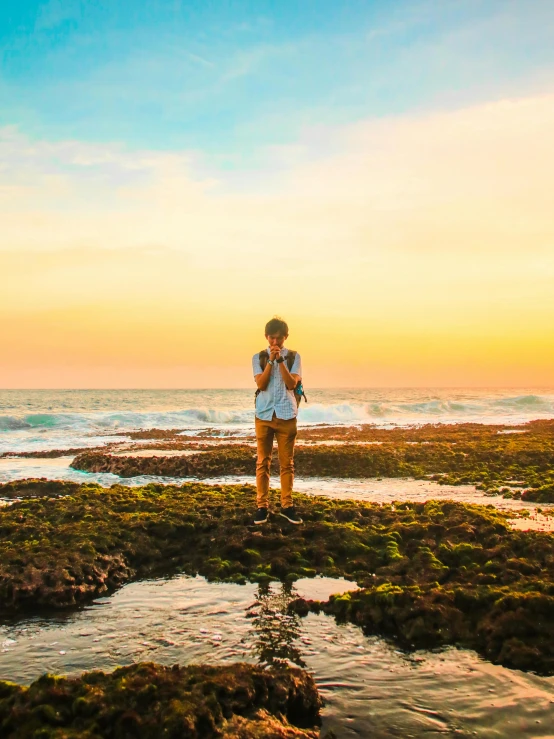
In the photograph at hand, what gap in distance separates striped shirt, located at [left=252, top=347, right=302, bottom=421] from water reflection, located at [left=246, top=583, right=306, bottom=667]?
8.80 ft

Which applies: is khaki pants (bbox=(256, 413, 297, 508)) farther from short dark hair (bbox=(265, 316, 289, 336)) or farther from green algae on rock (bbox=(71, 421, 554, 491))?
green algae on rock (bbox=(71, 421, 554, 491))

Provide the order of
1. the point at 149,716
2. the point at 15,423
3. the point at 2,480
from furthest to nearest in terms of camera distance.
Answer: the point at 15,423 → the point at 2,480 → the point at 149,716

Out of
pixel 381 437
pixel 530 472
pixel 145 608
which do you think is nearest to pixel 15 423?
pixel 381 437

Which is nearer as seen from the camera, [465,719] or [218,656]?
[465,719]

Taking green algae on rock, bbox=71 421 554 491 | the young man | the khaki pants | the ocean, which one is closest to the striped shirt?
the young man

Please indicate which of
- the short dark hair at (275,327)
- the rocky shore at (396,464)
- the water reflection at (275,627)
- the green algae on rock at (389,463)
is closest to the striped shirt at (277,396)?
the short dark hair at (275,327)

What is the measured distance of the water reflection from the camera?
481cm

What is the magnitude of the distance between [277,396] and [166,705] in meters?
5.46

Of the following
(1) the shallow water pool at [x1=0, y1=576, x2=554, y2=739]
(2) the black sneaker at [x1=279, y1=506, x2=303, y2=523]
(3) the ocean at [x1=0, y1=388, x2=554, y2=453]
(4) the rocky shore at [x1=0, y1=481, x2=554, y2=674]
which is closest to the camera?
(1) the shallow water pool at [x1=0, y1=576, x2=554, y2=739]

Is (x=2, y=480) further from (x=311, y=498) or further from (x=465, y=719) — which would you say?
(x=465, y=719)

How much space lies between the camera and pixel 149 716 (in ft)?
11.5

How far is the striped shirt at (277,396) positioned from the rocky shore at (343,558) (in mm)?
1638

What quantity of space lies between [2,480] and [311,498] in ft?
34.4

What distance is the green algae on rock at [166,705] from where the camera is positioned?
343 cm
